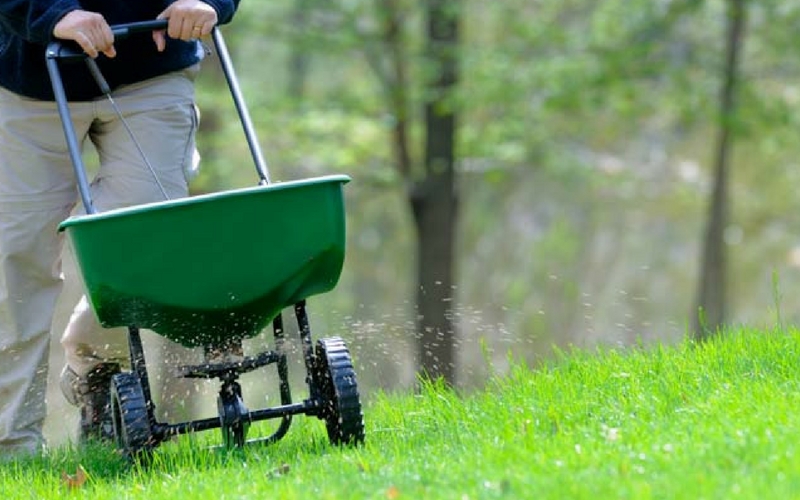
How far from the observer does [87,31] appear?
403cm

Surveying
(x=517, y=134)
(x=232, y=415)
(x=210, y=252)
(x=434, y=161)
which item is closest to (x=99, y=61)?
(x=210, y=252)

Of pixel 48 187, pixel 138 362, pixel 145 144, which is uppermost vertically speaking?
pixel 145 144

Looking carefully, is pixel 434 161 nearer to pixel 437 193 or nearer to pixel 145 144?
pixel 437 193

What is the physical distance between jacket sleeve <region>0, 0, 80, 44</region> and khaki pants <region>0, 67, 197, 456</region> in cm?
31

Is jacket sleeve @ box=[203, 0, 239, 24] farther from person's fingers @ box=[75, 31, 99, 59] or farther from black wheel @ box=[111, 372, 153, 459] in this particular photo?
black wheel @ box=[111, 372, 153, 459]

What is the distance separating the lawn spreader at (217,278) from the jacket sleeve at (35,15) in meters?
0.08

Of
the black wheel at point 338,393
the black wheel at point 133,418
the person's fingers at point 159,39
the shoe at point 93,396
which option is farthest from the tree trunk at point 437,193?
the black wheel at point 133,418

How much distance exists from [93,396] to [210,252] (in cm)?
118

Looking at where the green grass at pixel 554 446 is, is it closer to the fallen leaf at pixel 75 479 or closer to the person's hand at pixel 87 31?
the fallen leaf at pixel 75 479

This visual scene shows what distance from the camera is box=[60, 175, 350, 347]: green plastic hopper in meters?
3.68

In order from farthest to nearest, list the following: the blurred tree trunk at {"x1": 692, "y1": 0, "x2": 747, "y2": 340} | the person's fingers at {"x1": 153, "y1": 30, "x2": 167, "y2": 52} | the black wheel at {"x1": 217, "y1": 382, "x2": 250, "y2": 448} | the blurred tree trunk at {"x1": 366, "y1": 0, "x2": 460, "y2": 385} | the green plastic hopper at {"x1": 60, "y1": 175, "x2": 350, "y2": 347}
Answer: the blurred tree trunk at {"x1": 692, "y1": 0, "x2": 747, "y2": 340}
the blurred tree trunk at {"x1": 366, "y1": 0, "x2": 460, "y2": 385}
the person's fingers at {"x1": 153, "y1": 30, "x2": 167, "y2": 52}
the black wheel at {"x1": 217, "y1": 382, "x2": 250, "y2": 448}
the green plastic hopper at {"x1": 60, "y1": 175, "x2": 350, "y2": 347}

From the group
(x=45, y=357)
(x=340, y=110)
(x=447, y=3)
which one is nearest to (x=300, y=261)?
(x=45, y=357)

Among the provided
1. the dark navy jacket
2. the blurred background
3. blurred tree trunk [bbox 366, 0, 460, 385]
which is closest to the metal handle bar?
the dark navy jacket

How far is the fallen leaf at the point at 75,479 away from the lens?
391 cm
